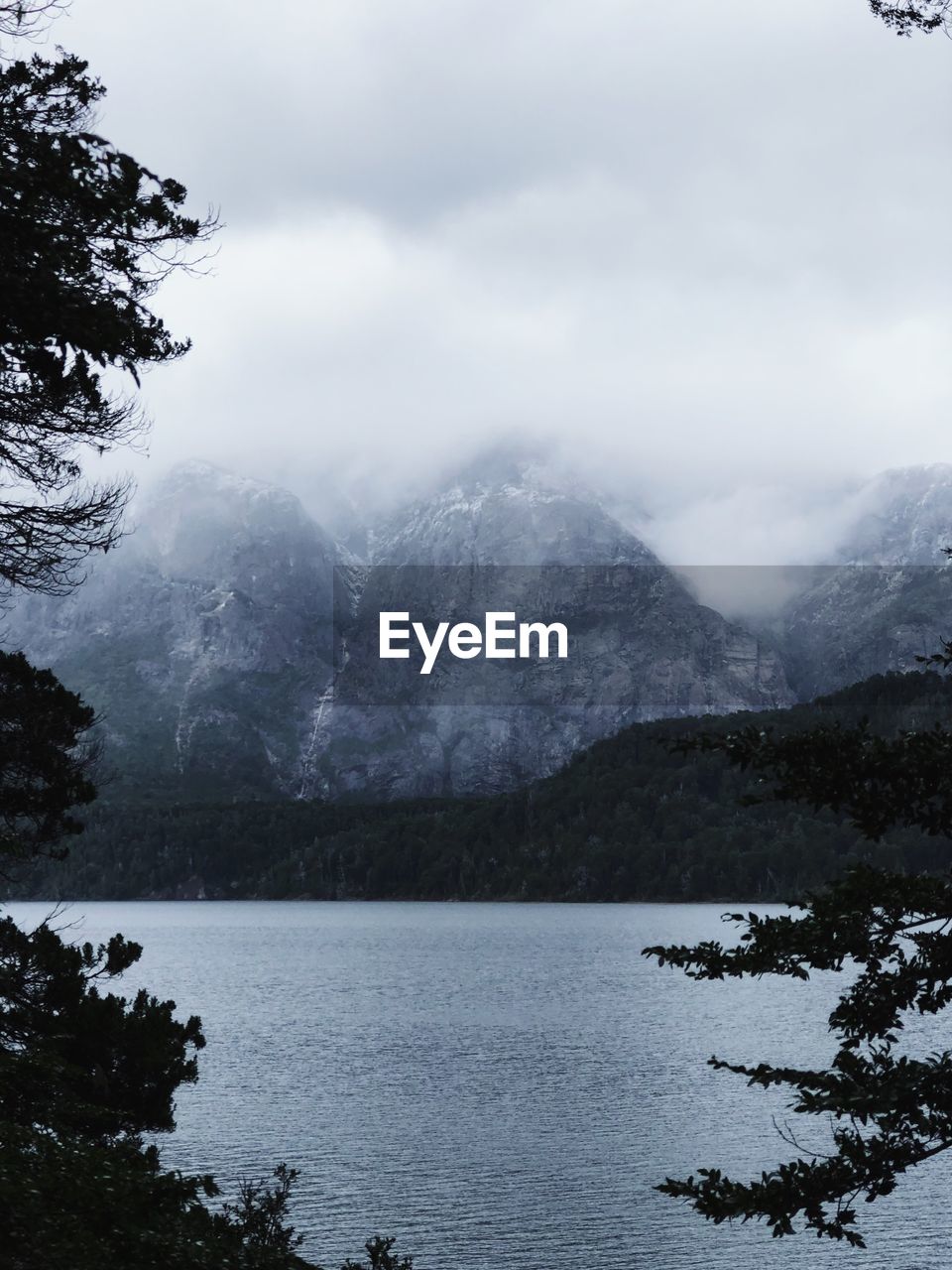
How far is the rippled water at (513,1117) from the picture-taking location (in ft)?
143

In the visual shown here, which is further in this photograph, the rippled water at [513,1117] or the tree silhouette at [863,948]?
the rippled water at [513,1117]

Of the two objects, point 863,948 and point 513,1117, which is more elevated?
point 863,948

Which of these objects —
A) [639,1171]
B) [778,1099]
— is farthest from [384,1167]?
[778,1099]

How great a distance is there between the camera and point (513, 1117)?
2589 inches

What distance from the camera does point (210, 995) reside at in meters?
128

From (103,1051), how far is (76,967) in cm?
237

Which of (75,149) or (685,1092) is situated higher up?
(75,149)

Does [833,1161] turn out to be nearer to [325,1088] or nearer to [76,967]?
[76,967]

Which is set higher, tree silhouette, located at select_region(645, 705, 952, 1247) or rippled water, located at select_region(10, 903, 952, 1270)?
tree silhouette, located at select_region(645, 705, 952, 1247)

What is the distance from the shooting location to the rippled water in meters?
43.7

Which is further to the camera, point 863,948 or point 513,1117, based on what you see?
point 513,1117

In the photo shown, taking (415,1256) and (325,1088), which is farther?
(325,1088)

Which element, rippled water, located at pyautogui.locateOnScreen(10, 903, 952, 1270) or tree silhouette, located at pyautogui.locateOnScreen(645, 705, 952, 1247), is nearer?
tree silhouette, located at pyautogui.locateOnScreen(645, 705, 952, 1247)

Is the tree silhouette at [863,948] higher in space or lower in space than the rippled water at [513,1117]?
higher
